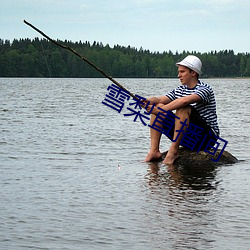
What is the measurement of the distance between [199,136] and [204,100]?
48 cm

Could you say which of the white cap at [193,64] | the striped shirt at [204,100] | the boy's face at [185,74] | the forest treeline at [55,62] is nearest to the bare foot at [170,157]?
the striped shirt at [204,100]

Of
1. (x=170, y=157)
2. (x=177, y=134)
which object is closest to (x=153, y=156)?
(x=170, y=157)

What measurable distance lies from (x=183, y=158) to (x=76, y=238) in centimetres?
440

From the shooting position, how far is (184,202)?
674cm

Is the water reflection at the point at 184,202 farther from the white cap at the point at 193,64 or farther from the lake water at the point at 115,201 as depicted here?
the white cap at the point at 193,64

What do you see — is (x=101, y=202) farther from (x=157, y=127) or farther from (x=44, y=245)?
(x=157, y=127)

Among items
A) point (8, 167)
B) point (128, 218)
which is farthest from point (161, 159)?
point (128, 218)

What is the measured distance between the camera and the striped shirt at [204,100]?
29.6ft

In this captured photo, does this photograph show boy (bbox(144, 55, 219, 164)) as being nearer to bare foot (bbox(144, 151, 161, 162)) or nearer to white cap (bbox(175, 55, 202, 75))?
white cap (bbox(175, 55, 202, 75))

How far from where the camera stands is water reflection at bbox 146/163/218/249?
5441 millimetres

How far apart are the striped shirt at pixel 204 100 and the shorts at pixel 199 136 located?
0.24 feet

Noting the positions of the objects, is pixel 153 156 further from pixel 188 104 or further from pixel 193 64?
pixel 193 64

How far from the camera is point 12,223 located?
19.0ft

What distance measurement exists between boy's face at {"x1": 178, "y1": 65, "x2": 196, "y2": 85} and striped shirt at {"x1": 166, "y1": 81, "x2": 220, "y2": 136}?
→ 118 mm
